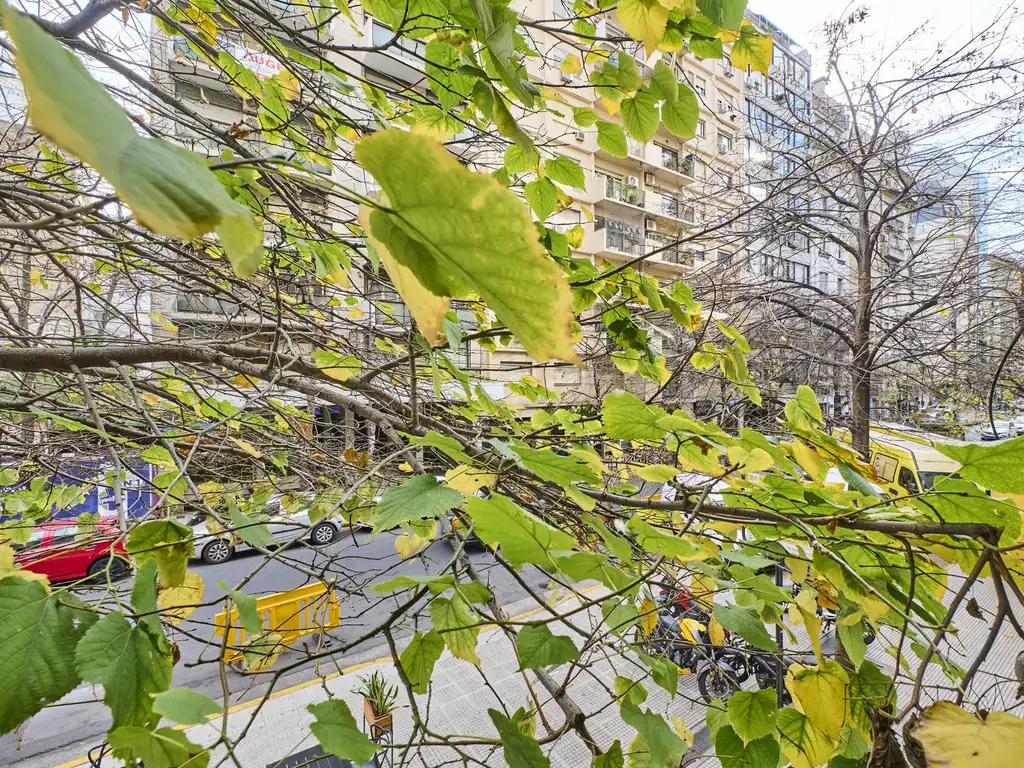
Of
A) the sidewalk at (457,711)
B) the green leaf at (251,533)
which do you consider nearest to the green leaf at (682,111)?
the green leaf at (251,533)

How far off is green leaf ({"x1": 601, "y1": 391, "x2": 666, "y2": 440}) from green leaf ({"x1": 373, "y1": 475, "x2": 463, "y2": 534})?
0.32 meters

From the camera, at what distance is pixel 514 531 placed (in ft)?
1.59

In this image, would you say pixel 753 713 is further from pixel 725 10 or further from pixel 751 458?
pixel 725 10

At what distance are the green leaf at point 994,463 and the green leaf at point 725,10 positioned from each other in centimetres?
59

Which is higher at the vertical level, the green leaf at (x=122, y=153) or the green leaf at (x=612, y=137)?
the green leaf at (x=612, y=137)

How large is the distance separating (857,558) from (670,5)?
987mm

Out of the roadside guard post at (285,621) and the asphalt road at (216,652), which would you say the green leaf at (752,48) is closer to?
the roadside guard post at (285,621)

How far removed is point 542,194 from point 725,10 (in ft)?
1.90

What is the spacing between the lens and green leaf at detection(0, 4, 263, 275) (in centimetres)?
17

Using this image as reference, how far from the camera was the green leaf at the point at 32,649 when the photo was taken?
44 cm

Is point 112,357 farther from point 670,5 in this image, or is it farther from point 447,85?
point 670,5

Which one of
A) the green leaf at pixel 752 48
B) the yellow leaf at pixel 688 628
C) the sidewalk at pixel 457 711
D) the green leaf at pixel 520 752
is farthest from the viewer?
the sidewalk at pixel 457 711

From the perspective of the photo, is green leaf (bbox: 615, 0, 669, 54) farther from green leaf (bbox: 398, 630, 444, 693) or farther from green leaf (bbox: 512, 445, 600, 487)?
green leaf (bbox: 398, 630, 444, 693)

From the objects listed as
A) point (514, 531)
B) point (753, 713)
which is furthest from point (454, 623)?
point (753, 713)
